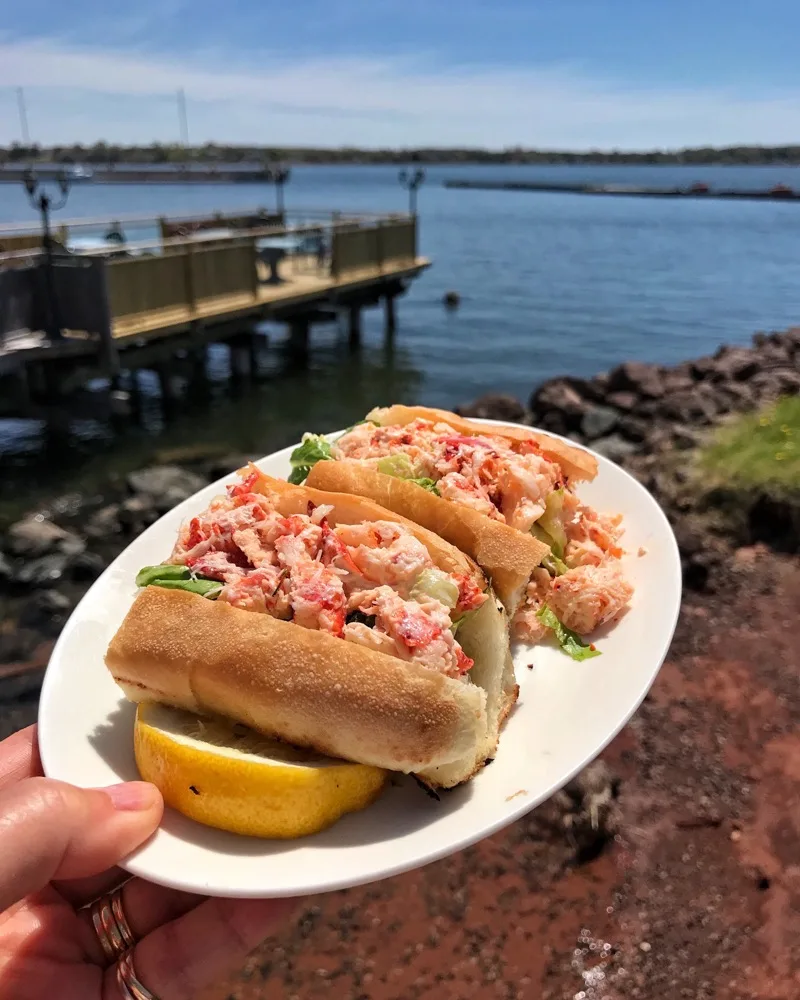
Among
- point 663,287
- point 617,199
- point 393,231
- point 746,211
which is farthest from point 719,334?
point 617,199

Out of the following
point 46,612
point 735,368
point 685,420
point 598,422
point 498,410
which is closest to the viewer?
point 46,612

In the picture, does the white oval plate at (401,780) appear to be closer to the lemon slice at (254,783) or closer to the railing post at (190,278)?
the lemon slice at (254,783)

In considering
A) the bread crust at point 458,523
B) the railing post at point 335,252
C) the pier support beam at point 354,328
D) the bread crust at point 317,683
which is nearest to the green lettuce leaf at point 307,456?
the bread crust at point 458,523

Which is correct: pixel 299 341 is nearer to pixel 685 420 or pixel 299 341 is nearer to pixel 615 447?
pixel 615 447

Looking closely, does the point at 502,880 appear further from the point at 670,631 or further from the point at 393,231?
the point at 393,231

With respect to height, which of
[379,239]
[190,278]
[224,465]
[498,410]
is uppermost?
[379,239]

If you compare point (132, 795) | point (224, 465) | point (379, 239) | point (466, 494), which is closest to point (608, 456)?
point (224, 465)

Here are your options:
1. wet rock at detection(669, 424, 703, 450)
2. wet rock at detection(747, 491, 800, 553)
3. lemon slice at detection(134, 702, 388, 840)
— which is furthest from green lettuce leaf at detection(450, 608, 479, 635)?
wet rock at detection(669, 424, 703, 450)
